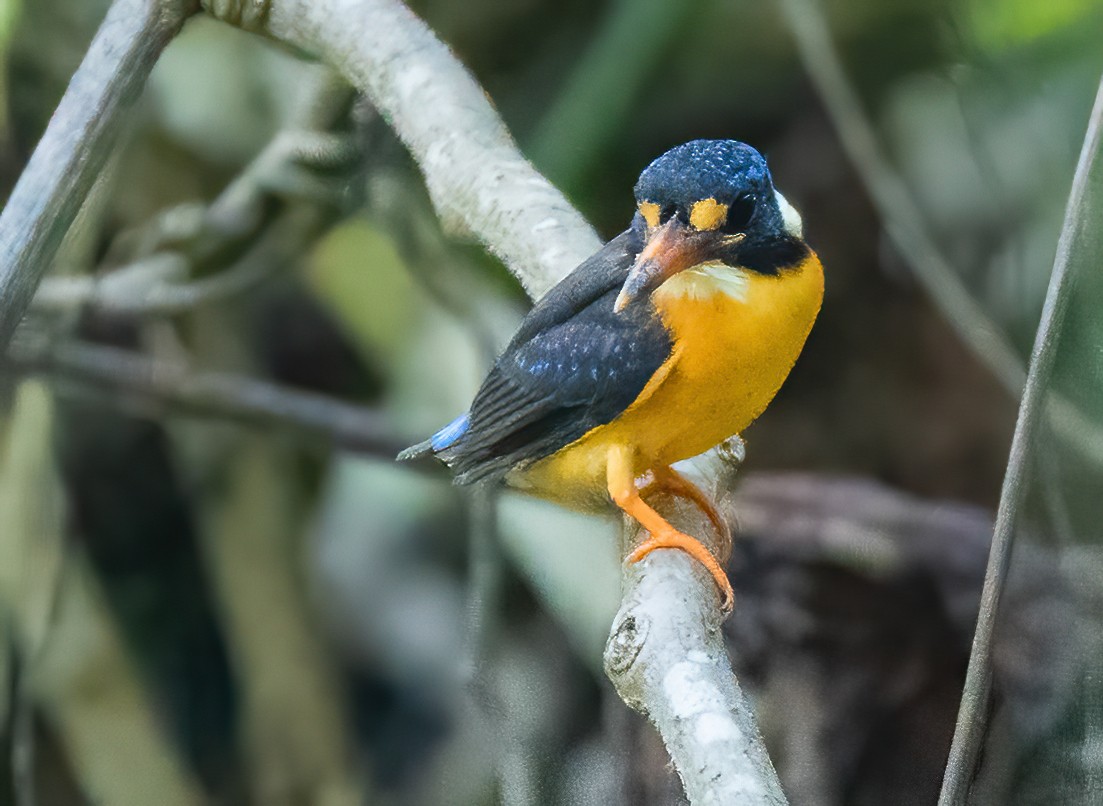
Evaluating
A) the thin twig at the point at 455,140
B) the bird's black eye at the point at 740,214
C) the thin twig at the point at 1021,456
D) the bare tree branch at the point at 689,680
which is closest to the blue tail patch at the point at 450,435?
the thin twig at the point at 455,140

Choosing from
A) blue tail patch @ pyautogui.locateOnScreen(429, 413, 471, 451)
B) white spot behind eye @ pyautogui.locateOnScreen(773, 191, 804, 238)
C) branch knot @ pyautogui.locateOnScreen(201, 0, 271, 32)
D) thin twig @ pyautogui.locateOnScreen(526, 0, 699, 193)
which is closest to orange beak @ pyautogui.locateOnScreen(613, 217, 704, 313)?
white spot behind eye @ pyautogui.locateOnScreen(773, 191, 804, 238)

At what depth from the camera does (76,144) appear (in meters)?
1.72

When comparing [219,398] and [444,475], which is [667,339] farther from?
[219,398]

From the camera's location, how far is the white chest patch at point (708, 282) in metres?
1.92

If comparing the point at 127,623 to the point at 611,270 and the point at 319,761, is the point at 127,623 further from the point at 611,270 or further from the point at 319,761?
the point at 611,270

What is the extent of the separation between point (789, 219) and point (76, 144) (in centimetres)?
103

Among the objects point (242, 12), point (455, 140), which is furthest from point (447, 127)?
point (242, 12)

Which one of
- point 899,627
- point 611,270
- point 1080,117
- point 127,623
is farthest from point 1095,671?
point 127,623

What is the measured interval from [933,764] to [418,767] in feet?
4.81

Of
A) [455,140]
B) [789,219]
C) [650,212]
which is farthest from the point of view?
[455,140]

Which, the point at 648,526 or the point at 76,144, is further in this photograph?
the point at 648,526

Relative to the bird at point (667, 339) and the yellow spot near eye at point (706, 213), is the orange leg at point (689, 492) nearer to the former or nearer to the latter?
the bird at point (667, 339)

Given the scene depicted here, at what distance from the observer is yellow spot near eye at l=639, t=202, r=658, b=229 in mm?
1825

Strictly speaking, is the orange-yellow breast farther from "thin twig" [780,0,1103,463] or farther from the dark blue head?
"thin twig" [780,0,1103,463]
